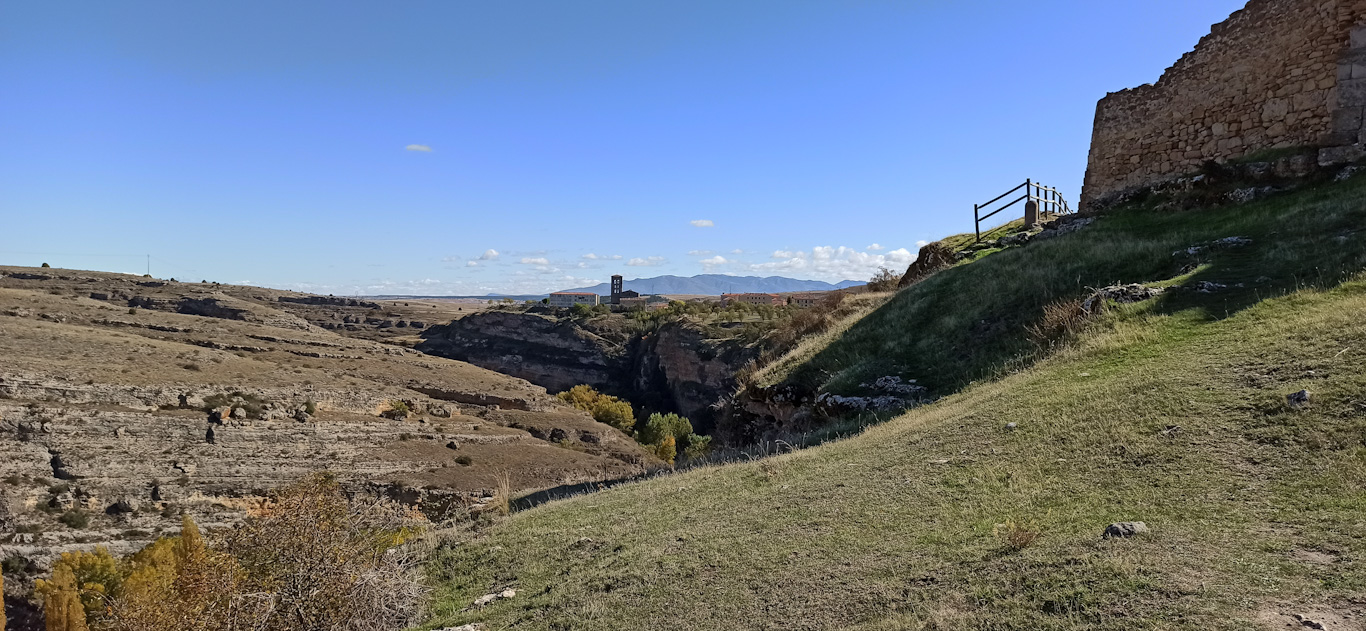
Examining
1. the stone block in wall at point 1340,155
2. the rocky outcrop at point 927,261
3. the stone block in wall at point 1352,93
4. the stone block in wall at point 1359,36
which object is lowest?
the rocky outcrop at point 927,261

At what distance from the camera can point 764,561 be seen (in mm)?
5883

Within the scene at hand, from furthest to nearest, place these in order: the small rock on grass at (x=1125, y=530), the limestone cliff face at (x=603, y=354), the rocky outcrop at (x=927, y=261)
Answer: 1. the limestone cliff face at (x=603, y=354)
2. the rocky outcrop at (x=927, y=261)
3. the small rock on grass at (x=1125, y=530)

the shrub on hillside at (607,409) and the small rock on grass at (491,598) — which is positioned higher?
the small rock on grass at (491,598)

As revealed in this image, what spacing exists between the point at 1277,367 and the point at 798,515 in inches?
193

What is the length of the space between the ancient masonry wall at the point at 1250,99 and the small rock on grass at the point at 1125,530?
14044 mm

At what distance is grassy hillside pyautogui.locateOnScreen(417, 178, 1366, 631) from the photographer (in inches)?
160

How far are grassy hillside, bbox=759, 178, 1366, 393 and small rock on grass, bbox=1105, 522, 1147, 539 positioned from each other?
6.11 metres

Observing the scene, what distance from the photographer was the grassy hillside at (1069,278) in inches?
396

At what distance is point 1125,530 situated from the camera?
185 inches

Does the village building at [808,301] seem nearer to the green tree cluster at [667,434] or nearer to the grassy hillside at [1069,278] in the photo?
the grassy hillside at [1069,278]

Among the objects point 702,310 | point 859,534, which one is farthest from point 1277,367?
point 702,310

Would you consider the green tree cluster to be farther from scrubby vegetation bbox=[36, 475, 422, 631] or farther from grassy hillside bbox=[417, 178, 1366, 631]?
scrubby vegetation bbox=[36, 475, 422, 631]

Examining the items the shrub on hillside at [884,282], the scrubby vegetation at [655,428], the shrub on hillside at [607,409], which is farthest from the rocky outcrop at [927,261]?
the shrub on hillside at [607,409]

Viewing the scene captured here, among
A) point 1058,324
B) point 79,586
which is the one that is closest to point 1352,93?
point 1058,324
